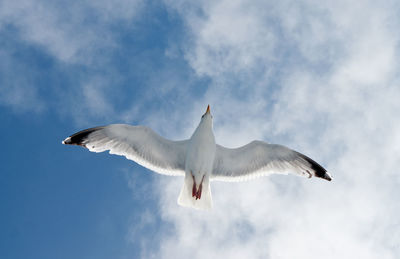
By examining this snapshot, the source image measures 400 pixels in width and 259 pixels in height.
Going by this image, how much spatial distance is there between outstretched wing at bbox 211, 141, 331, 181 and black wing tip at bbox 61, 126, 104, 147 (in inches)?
112

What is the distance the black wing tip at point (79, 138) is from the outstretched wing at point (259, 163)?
2.85 m

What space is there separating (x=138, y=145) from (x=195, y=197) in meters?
1.68

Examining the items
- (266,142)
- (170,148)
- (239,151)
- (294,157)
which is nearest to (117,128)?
(170,148)

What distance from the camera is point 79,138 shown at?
7965 millimetres

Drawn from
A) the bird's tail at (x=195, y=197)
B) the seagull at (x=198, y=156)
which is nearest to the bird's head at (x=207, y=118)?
the seagull at (x=198, y=156)

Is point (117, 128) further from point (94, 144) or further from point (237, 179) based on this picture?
point (237, 179)

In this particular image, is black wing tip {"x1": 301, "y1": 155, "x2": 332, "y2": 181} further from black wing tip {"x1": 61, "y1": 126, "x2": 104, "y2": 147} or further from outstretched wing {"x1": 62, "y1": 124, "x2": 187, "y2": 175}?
black wing tip {"x1": 61, "y1": 126, "x2": 104, "y2": 147}

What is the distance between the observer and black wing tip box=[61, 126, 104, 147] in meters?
7.90

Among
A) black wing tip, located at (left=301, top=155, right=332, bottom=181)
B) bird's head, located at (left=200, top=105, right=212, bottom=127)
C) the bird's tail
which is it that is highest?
bird's head, located at (left=200, top=105, right=212, bottom=127)


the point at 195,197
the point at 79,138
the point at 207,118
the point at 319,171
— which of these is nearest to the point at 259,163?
the point at 319,171

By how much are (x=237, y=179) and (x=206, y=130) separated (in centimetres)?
139

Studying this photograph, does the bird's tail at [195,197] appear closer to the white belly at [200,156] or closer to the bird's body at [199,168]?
the bird's body at [199,168]

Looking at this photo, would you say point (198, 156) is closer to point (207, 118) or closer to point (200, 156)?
point (200, 156)

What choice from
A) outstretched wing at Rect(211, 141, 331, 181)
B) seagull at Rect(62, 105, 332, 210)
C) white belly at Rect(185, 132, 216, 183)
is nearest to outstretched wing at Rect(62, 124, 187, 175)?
seagull at Rect(62, 105, 332, 210)
